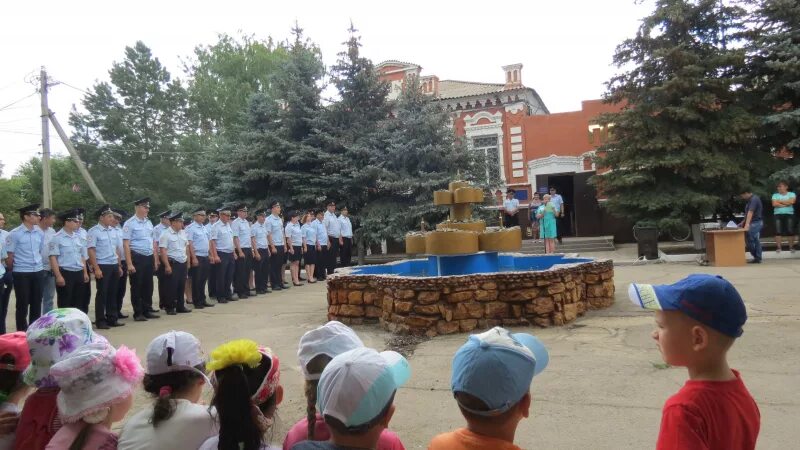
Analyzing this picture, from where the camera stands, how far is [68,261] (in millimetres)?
8336

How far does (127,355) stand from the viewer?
7.68 feet

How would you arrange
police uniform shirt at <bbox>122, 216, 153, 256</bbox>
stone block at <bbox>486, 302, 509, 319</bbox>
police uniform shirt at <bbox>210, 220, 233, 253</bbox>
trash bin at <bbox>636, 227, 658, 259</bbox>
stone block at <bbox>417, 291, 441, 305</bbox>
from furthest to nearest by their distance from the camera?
trash bin at <bbox>636, 227, 658, 259</bbox> < police uniform shirt at <bbox>210, 220, 233, 253</bbox> < police uniform shirt at <bbox>122, 216, 153, 256</bbox> < stone block at <bbox>486, 302, 509, 319</bbox> < stone block at <bbox>417, 291, 441, 305</bbox>

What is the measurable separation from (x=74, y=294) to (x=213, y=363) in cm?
784

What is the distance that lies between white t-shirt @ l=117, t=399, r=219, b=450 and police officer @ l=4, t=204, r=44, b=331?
719 cm

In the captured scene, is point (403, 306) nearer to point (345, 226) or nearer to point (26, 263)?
point (26, 263)

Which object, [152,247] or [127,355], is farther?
[152,247]

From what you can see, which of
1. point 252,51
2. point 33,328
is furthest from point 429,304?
point 252,51

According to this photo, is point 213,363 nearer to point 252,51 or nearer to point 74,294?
point 74,294

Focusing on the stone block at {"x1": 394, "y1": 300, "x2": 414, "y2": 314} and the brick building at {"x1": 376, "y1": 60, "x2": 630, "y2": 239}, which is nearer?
the stone block at {"x1": 394, "y1": 300, "x2": 414, "y2": 314}

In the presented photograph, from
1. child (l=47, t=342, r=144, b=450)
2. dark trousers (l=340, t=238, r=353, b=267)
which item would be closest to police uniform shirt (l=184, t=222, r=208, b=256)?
dark trousers (l=340, t=238, r=353, b=267)

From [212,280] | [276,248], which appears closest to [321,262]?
[276,248]

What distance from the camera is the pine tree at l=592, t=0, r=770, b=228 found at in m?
14.8

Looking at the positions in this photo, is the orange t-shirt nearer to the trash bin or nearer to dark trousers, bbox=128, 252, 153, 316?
dark trousers, bbox=128, 252, 153, 316

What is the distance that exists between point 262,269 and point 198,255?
2158 millimetres
